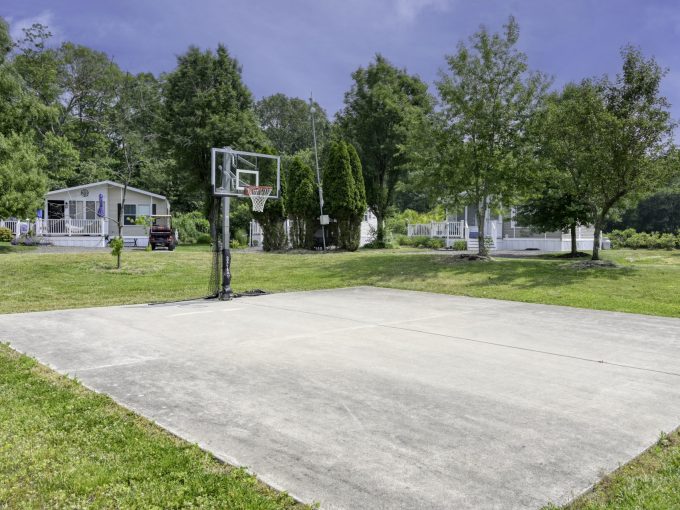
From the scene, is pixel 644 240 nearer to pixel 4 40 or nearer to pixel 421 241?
pixel 421 241

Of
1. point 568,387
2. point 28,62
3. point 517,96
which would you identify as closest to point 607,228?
point 517,96

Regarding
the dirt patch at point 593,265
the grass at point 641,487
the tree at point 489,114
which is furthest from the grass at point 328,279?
the grass at point 641,487

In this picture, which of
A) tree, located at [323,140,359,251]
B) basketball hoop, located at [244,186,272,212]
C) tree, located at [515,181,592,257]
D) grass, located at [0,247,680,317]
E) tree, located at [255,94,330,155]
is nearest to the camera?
grass, located at [0,247,680,317]

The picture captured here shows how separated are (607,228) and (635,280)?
109 feet

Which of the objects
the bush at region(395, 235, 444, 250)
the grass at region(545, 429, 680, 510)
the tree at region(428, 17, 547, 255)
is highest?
the tree at region(428, 17, 547, 255)

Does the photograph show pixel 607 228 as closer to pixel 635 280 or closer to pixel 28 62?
pixel 635 280

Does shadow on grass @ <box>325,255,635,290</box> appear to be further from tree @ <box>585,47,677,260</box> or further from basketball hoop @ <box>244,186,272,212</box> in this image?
basketball hoop @ <box>244,186,272,212</box>

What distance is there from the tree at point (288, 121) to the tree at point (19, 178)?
34.8m

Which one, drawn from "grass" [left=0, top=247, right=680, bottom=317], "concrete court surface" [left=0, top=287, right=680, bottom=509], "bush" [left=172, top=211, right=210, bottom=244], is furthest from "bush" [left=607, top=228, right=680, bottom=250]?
"bush" [left=172, top=211, right=210, bottom=244]

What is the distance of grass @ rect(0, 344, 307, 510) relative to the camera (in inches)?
92.4

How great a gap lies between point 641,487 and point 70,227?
91.8 ft

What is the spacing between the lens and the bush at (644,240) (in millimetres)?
23734

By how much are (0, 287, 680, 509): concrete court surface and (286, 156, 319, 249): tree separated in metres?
13.3

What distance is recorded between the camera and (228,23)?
14.4m
